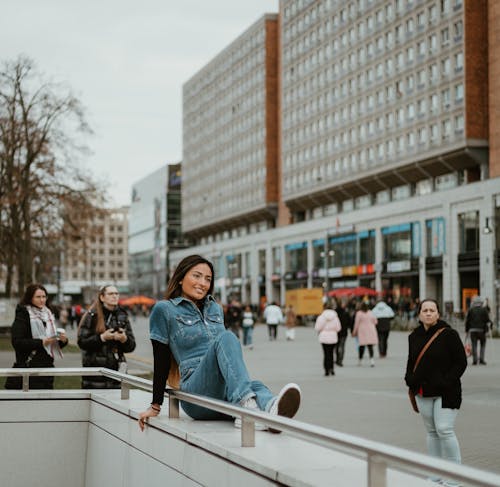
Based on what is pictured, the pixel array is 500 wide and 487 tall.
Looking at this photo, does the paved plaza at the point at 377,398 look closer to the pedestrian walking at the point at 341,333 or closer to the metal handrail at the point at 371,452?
the pedestrian walking at the point at 341,333

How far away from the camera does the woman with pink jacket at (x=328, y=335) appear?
22484mm

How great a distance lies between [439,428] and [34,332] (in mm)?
3906

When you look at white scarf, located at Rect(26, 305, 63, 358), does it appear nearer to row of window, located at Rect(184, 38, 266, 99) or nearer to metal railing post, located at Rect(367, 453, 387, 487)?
metal railing post, located at Rect(367, 453, 387, 487)

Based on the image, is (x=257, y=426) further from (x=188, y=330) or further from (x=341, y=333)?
(x=341, y=333)

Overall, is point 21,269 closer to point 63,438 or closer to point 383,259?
point 63,438

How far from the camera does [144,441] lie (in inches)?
250

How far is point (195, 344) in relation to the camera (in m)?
6.30

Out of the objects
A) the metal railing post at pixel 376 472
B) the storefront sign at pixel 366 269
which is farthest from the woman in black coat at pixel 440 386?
the storefront sign at pixel 366 269

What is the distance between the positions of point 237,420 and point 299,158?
93.2 metres

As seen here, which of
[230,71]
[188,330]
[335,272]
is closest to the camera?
[188,330]

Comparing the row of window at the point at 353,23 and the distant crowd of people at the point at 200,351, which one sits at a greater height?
the row of window at the point at 353,23

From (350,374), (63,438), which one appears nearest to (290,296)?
(350,374)

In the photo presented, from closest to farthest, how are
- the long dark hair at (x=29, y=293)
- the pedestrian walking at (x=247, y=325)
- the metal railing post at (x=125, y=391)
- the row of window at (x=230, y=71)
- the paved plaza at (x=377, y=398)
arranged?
1. the metal railing post at (x=125, y=391)
2. the long dark hair at (x=29, y=293)
3. the paved plaza at (x=377, y=398)
4. the pedestrian walking at (x=247, y=325)
5. the row of window at (x=230, y=71)

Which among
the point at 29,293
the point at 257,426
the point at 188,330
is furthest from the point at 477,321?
the point at 257,426
